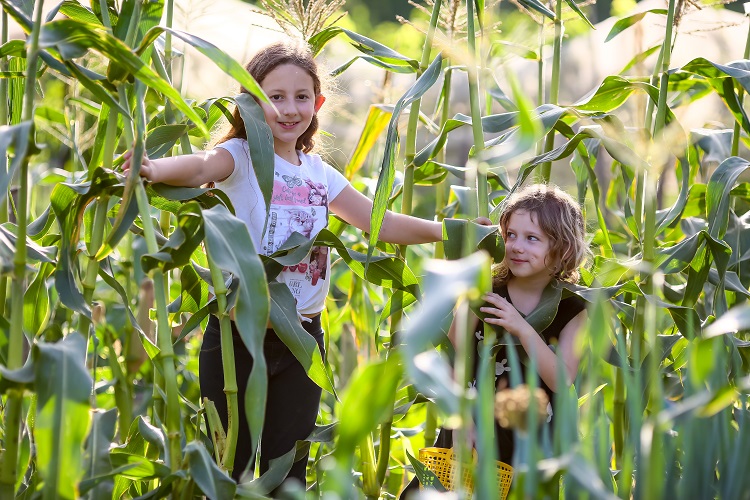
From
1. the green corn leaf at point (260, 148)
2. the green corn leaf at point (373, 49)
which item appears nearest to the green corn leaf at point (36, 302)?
the green corn leaf at point (260, 148)

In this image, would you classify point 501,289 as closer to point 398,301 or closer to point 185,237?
point 398,301

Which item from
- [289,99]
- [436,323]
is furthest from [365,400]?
[289,99]

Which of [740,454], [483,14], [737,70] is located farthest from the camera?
[737,70]

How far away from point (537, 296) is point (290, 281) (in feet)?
1.59

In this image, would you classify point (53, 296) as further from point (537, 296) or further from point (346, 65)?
point (537, 296)

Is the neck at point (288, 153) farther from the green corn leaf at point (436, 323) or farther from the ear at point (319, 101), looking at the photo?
the green corn leaf at point (436, 323)

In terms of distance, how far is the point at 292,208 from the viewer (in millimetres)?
1696

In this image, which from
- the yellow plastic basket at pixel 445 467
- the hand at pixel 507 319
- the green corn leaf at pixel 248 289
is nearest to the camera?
the green corn leaf at pixel 248 289

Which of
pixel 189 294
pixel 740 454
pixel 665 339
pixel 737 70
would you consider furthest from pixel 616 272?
pixel 189 294

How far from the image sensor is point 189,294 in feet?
5.62

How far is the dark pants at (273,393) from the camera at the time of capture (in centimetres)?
172

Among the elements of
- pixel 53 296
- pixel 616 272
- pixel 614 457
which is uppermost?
pixel 616 272

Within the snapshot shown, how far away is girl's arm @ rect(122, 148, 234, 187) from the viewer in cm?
135

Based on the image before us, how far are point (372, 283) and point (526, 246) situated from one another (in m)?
0.30
